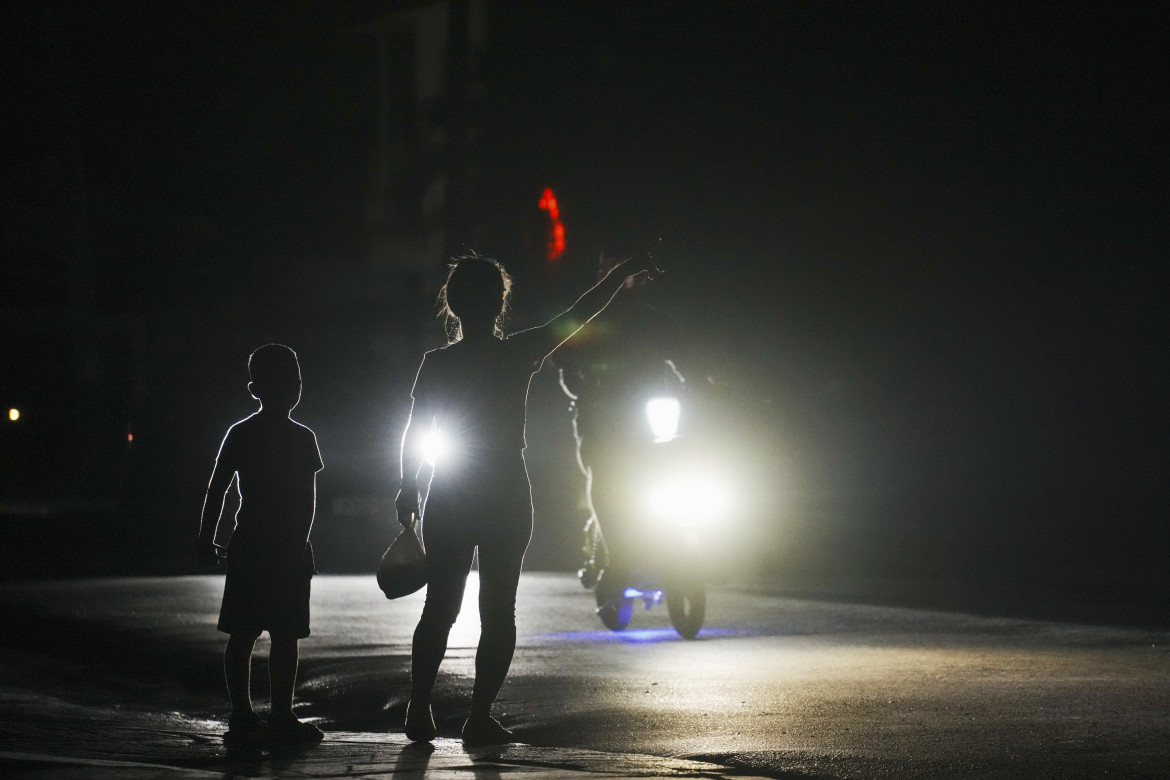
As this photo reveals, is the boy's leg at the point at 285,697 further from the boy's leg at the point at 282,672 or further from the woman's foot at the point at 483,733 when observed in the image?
the woman's foot at the point at 483,733

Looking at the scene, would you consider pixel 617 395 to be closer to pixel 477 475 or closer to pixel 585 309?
pixel 585 309

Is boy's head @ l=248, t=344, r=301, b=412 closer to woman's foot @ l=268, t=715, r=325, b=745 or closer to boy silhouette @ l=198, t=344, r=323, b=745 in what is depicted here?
boy silhouette @ l=198, t=344, r=323, b=745

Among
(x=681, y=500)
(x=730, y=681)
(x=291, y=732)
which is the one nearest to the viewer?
(x=291, y=732)

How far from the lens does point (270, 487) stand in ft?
21.6

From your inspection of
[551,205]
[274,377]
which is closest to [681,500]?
[274,377]

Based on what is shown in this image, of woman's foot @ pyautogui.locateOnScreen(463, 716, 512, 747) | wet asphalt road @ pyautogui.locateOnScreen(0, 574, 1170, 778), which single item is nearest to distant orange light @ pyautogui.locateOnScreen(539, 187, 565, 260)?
wet asphalt road @ pyautogui.locateOnScreen(0, 574, 1170, 778)

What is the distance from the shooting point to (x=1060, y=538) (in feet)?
67.9

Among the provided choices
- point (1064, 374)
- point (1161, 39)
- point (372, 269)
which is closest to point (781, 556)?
point (1064, 374)

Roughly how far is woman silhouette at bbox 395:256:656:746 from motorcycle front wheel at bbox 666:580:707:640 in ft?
14.1

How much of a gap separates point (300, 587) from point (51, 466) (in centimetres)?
4213

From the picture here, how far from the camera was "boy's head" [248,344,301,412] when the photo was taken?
6672 mm

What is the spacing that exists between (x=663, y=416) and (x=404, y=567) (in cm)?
492

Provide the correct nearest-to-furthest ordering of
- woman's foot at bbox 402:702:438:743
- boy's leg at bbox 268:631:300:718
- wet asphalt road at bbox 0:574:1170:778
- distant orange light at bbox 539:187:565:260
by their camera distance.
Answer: wet asphalt road at bbox 0:574:1170:778 < woman's foot at bbox 402:702:438:743 < boy's leg at bbox 268:631:300:718 < distant orange light at bbox 539:187:565:260

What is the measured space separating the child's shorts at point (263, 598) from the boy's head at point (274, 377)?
25.5 inches
